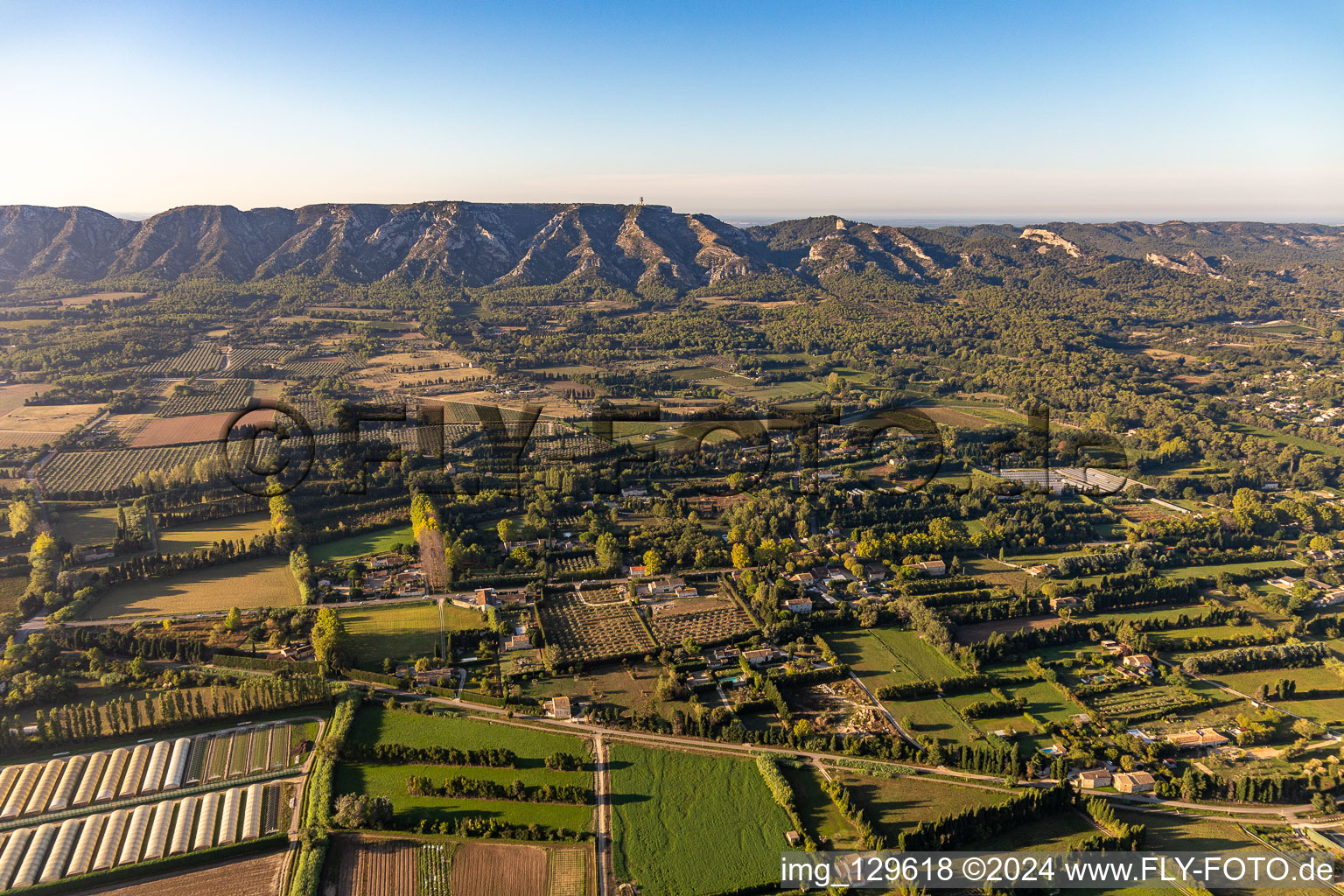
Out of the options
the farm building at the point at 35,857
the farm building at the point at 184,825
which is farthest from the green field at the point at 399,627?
the farm building at the point at 35,857

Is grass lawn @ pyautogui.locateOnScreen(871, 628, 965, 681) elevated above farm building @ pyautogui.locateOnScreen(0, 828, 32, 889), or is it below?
above

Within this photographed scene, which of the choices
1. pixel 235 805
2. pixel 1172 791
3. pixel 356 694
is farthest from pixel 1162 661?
pixel 235 805

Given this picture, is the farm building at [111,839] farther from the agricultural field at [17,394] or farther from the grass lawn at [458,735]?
the agricultural field at [17,394]

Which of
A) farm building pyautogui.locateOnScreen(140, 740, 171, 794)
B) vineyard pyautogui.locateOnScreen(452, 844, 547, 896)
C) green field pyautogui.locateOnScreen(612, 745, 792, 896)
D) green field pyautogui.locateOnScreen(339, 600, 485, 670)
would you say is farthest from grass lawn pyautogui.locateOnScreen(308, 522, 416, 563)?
vineyard pyautogui.locateOnScreen(452, 844, 547, 896)

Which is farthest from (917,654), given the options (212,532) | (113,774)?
(212,532)

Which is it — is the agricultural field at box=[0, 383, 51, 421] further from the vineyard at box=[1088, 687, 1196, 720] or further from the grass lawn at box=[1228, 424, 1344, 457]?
the grass lawn at box=[1228, 424, 1344, 457]

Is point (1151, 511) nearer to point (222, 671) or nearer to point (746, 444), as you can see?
point (746, 444)
